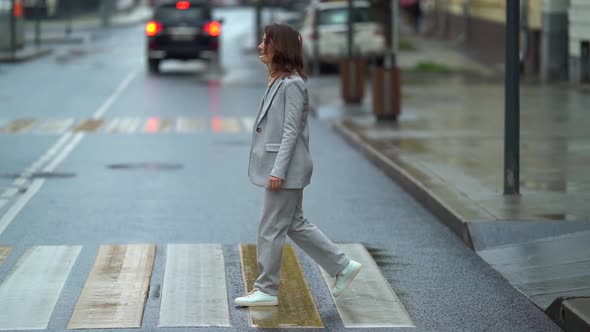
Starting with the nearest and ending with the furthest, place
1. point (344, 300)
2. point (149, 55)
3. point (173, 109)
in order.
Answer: point (344, 300)
point (173, 109)
point (149, 55)

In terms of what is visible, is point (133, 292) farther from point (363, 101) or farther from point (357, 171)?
point (363, 101)

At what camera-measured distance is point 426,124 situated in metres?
18.9

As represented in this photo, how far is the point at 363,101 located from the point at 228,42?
79.1 feet

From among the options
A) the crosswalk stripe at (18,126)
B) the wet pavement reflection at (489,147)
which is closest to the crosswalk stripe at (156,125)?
the crosswalk stripe at (18,126)

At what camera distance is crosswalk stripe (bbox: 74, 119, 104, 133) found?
1978 cm

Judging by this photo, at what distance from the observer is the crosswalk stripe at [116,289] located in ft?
24.5

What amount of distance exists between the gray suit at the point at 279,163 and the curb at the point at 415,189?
8.00 feet

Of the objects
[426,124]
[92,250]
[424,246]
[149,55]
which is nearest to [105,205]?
[92,250]

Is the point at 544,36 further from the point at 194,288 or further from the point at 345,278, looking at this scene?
the point at 345,278

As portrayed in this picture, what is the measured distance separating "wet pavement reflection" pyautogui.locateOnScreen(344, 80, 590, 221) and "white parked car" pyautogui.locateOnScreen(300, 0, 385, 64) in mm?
6855

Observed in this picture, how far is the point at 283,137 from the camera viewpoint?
7.71 m

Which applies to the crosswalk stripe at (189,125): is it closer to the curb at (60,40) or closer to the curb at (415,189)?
the curb at (415,189)

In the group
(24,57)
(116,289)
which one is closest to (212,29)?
(24,57)

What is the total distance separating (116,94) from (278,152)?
1914 cm
